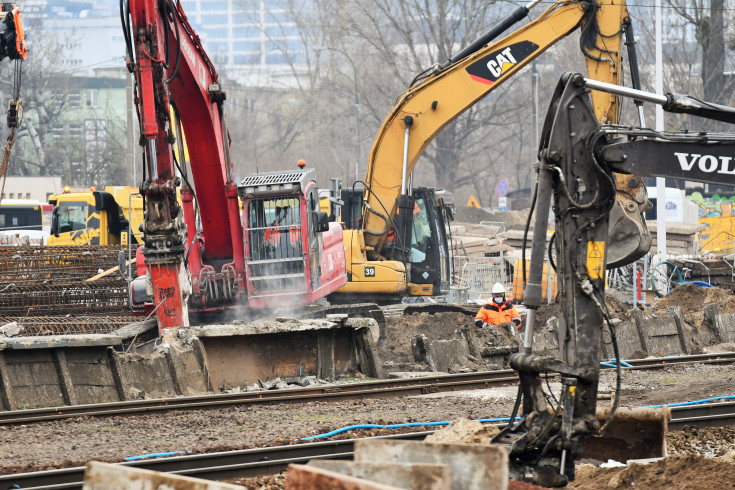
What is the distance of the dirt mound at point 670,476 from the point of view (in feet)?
25.0

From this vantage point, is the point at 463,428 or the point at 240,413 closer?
the point at 463,428

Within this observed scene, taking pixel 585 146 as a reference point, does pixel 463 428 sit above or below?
below

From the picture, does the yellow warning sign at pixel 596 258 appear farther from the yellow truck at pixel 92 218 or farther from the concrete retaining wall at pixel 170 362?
the yellow truck at pixel 92 218

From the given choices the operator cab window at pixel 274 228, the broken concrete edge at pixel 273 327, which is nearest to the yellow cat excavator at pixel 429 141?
the operator cab window at pixel 274 228

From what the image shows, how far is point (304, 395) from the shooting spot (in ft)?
41.0

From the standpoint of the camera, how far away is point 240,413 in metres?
11.5

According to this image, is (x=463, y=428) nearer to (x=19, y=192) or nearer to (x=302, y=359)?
(x=302, y=359)

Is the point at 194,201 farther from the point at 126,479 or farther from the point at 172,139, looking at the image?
Result: the point at 126,479

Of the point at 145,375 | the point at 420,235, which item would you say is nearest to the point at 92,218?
the point at 420,235

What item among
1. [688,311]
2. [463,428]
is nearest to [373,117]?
[688,311]

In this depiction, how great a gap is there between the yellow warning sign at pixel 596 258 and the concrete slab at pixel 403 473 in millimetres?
2465

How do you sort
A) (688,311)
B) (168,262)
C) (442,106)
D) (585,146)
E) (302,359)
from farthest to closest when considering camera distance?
1. (688,311)
2. (442,106)
3. (302,359)
4. (168,262)
5. (585,146)

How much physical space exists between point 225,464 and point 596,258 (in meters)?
3.68

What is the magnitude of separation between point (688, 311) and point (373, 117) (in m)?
46.9
